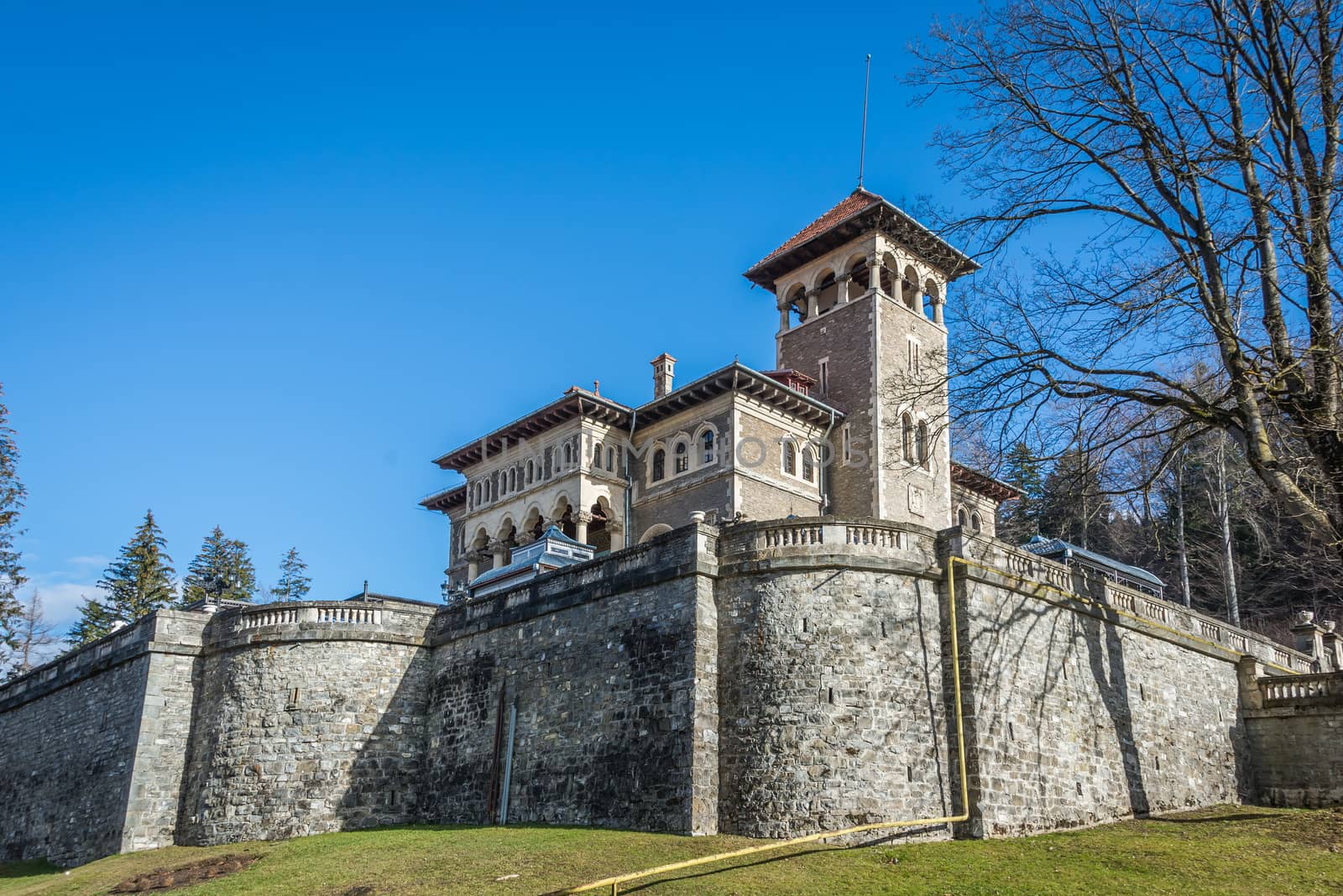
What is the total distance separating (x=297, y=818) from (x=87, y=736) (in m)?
8.50

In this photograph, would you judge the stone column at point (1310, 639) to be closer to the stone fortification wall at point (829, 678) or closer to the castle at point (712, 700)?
the castle at point (712, 700)

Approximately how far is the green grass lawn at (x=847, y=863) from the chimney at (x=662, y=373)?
24034 mm

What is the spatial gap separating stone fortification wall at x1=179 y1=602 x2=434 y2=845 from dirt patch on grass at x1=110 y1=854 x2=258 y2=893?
281 cm

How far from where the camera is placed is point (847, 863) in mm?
18703

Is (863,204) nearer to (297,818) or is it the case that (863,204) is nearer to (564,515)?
(564,515)

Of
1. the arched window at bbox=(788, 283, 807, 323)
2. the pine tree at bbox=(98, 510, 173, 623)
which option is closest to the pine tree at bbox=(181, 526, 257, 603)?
the pine tree at bbox=(98, 510, 173, 623)

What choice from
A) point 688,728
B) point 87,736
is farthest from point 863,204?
point 87,736

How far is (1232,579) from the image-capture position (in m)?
38.5

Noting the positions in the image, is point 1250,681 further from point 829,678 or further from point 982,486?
point 982,486

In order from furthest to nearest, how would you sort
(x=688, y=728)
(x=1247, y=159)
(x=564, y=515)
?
(x=564, y=515)
(x=688, y=728)
(x=1247, y=159)

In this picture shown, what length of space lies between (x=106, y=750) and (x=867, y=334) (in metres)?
27.0

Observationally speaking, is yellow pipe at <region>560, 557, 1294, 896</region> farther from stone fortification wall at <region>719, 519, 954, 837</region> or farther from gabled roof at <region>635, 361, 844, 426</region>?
gabled roof at <region>635, 361, 844, 426</region>

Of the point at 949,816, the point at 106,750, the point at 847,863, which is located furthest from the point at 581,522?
the point at 847,863

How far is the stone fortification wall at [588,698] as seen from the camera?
72.9ft
